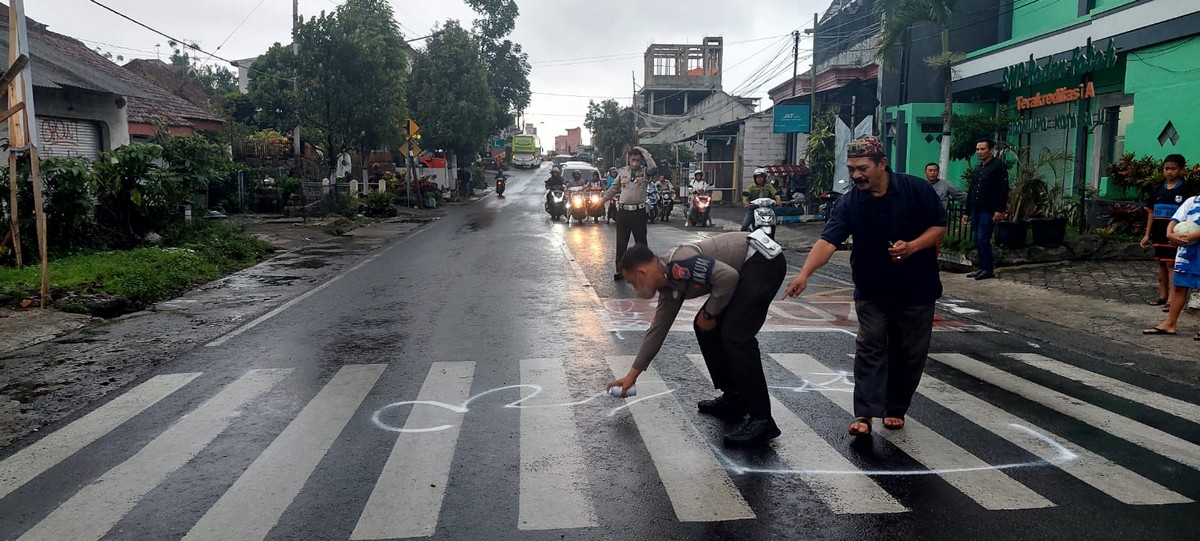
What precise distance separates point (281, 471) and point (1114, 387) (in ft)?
19.4

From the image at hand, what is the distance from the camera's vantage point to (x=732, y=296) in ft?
16.1

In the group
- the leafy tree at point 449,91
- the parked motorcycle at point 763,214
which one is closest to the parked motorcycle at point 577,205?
the parked motorcycle at point 763,214

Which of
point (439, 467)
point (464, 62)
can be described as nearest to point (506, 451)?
point (439, 467)

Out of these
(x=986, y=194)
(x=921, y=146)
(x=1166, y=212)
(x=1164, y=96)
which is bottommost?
(x=1166, y=212)

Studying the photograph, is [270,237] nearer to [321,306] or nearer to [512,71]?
[321,306]

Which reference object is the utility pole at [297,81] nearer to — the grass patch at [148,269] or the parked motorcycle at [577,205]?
the parked motorcycle at [577,205]

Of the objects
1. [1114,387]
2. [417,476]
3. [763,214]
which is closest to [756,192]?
[763,214]

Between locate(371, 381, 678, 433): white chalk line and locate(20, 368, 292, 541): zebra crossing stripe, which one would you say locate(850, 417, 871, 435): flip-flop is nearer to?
locate(371, 381, 678, 433): white chalk line

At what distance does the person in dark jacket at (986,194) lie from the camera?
36.6 feet

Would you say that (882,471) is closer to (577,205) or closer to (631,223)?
(631,223)

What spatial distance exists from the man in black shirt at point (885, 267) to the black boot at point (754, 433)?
0.52m

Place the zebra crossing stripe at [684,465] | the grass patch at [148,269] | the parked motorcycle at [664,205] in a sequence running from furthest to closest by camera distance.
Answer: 1. the parked motorcycle at [664,205]
2. the grass patch at [148,269]
3. the zebra crossing stripe at [684,465]

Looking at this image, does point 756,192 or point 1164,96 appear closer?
point 1164,96

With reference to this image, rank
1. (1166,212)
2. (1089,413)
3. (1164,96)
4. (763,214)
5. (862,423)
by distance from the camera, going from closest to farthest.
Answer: (862,423)
(1089,413)
(1166,212)
(763,214)
(1164,96)
